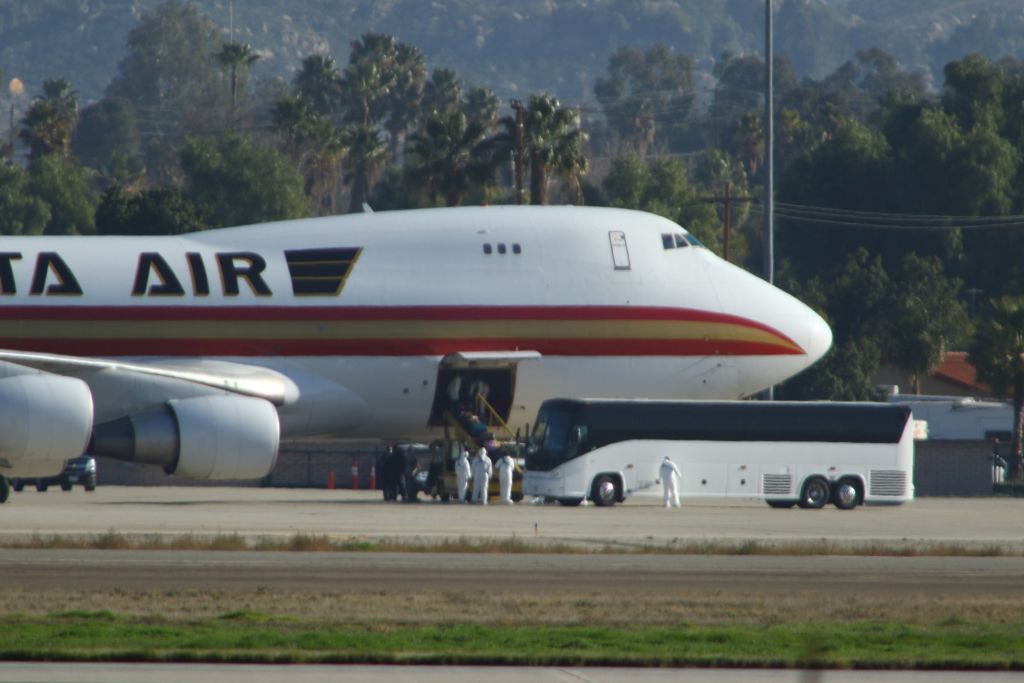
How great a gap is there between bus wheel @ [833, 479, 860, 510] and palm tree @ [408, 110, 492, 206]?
149 ft

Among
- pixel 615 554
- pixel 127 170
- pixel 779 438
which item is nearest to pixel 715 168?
pixel 127 170

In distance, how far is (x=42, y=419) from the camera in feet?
105

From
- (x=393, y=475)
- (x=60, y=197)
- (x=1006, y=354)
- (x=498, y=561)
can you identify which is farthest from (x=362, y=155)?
(x=498, y=561)

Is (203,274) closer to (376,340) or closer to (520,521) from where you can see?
(376,340)

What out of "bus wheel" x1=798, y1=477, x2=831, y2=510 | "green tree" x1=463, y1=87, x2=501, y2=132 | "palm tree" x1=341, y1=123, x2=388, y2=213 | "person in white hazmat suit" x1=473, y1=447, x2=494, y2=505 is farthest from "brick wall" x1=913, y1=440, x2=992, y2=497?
"green tree" x1=463, y1=87, x2=501, y2=132

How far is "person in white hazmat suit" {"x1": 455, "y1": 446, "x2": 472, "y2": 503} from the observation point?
130ft

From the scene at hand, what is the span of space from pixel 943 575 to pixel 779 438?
15.7 metres

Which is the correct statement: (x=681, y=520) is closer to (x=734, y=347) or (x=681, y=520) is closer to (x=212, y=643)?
(x=734, y=347)

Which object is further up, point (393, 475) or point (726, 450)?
point (726, 450)

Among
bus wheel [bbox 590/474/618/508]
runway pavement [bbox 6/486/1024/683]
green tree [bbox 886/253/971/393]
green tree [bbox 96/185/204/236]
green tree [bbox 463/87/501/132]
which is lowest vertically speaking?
runway pavement [bbox 6/486/1024/683]

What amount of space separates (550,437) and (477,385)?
84.8 inches

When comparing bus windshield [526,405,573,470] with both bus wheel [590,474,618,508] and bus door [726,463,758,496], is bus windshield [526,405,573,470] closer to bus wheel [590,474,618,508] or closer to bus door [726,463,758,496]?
bus wheel [590,474,618,508]

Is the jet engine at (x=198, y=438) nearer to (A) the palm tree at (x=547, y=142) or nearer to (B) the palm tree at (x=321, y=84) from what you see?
(A) the palm tree at (x=547, y=142)

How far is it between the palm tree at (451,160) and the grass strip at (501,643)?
65.6 m
